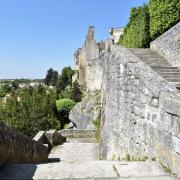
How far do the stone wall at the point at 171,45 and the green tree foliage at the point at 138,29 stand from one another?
3253 millimetres

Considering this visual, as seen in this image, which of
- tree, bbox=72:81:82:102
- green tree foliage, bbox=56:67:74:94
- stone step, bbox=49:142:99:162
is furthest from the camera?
green tree foliage, bbox=56:67:74:94

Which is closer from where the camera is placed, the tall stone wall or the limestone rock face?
the tall stone wall

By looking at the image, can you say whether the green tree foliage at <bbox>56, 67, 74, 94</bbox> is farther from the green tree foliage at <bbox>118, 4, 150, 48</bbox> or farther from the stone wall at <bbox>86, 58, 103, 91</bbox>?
the green tree foliage at <bbox>118, 4, 150, 48</bbox>

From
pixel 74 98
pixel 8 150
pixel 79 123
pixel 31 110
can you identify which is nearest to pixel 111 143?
pixel 8 150

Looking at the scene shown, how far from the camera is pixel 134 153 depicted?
7.51 m

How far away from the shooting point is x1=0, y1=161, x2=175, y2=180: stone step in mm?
4453

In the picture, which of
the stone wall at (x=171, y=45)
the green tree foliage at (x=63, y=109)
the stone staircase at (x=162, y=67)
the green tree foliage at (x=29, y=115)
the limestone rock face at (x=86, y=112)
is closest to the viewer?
the stone staircase at (x=162, y=67)

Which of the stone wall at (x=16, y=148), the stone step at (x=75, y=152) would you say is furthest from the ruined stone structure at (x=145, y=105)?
the stone wall at (x=16, y=148)

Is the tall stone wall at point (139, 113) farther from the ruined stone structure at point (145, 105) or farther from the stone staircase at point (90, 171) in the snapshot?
the stone staircase at point (90, 171)

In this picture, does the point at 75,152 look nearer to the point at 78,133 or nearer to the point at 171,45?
the point at 171,45

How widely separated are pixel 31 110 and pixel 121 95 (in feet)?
77.8

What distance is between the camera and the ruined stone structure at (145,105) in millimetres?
5127

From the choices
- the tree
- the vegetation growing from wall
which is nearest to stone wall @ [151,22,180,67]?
the vegetation growing from wall

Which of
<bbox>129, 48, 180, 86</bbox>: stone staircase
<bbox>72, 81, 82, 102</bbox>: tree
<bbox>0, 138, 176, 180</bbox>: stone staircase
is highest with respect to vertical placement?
<bbox>129, 48, 180, 86</bbox>: stone staircase
